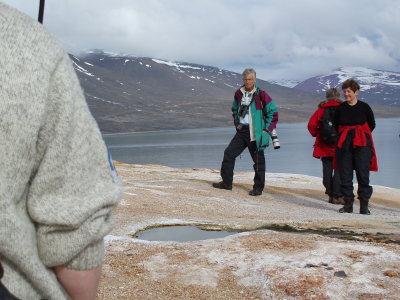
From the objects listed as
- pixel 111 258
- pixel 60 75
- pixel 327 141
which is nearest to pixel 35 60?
pixel 60 75

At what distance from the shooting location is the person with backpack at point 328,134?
9.09 m

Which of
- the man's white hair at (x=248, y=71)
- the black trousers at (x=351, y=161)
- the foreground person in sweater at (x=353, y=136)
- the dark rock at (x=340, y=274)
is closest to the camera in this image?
the dark rock at (x=340, y=274)

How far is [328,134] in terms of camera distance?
29.8 ft

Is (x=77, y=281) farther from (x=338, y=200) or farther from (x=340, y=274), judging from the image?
(x=338, y=200)

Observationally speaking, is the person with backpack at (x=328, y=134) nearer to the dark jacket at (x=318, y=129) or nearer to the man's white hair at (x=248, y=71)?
the dark jacket at (x=318, y=129)

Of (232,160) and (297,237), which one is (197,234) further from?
(232,160)

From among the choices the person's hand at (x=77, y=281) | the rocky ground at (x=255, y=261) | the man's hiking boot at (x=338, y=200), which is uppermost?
the person's hand at (x=77, y=281)

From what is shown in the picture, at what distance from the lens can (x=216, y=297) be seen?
3.84 metres

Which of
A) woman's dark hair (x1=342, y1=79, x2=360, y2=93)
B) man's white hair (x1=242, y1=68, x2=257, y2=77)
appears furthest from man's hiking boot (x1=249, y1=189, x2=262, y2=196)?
woman's dark hair (x1=342, y1=79, x2=360, y2=93)

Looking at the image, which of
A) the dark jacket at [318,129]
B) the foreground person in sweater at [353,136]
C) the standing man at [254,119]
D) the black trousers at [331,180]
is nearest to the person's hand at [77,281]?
the foreground person in sweater at [353,136]

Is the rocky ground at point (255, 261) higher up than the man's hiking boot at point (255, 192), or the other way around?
the rocky ground at point (255, 261)

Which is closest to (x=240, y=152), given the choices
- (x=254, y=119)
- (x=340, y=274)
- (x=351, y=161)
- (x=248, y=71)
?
(x=254, y=119)

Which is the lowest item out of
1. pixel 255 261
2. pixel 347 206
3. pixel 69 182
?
pixel 347 206

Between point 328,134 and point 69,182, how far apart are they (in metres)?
8.32
